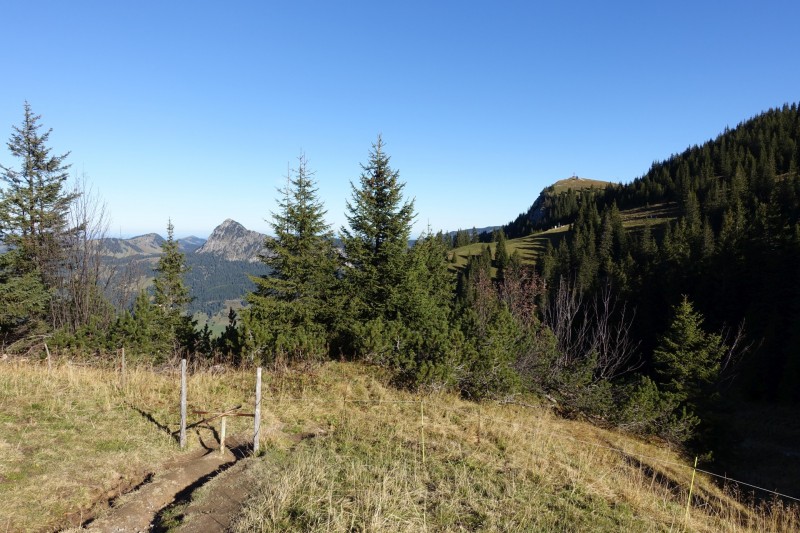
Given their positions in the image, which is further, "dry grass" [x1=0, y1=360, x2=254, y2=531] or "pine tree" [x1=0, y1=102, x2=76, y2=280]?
"pine tree" [x1=0, y1=102, x2=76, y2=280]

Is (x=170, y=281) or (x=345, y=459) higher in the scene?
(x=170, y=281)

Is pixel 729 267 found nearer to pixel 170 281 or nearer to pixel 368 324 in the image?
pixel 368 324

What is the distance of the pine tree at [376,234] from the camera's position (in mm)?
17781

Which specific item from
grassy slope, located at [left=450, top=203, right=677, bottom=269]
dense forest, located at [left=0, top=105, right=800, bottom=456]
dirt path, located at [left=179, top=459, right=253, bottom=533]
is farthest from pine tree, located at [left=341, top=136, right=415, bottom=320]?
grassy slope, located at [left=450, top=203, right=677, bottom=269]

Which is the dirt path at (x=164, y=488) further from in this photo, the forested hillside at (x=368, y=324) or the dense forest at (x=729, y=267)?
the dense forest at (x=729, y=267)

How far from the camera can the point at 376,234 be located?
18766mm

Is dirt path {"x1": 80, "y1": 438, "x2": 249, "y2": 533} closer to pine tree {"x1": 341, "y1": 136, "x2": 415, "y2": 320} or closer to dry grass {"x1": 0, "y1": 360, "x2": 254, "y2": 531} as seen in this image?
dry grass {"x1": 0, "y1": 360, "x2": 254, "y2": 531}

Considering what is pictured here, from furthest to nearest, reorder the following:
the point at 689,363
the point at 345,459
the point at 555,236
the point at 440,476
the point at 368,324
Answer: the point at 555,236
the point at 689,363
the point at 368,324
the point at 345,459
the point at 440,476

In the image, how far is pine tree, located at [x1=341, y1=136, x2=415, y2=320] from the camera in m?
17.8

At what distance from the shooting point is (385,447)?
26.6 feet

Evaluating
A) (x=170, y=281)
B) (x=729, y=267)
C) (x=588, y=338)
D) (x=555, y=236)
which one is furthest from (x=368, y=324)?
(x=555, y=236)

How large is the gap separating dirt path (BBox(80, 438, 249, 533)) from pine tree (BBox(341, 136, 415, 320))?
10.1m

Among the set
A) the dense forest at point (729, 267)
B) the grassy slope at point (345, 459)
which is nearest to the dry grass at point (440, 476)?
the grassy slope at point (345, 459)

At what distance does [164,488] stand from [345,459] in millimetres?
2843
